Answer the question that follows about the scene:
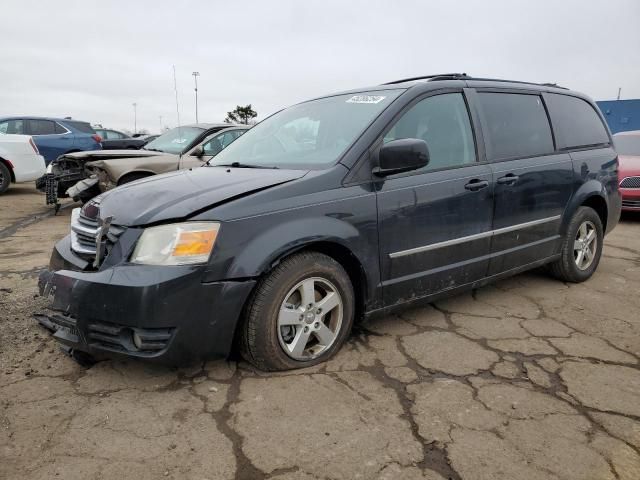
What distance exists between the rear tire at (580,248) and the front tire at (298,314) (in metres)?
2.35

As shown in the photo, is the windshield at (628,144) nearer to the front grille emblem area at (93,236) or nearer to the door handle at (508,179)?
the door handle at (508,179)

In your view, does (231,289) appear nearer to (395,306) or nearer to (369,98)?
(395,306)

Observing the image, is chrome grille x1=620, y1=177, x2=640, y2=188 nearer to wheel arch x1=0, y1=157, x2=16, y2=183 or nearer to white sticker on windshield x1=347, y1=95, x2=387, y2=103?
white sticker on windshield x1=347, y1=95, x2=387, y2=103

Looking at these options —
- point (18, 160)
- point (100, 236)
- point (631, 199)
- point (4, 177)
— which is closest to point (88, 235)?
point (100, 236)

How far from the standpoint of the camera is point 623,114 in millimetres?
20062

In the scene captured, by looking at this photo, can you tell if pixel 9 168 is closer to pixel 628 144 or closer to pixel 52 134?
pixel 52 134

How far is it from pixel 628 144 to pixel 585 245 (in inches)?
232

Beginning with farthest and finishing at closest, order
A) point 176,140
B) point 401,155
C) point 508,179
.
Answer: point 176,140, point 508,179, point 401,155

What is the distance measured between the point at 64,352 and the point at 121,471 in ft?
3.94

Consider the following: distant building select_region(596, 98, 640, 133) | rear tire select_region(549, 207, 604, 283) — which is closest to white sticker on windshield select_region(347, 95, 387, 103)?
rear tire select_region(549, 207, 604, 283)

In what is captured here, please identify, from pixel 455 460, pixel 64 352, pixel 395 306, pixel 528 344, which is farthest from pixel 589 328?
pixel 64 352

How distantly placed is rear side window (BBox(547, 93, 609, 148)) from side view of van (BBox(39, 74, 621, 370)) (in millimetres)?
67

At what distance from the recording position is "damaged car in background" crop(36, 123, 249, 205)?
20.9 ft

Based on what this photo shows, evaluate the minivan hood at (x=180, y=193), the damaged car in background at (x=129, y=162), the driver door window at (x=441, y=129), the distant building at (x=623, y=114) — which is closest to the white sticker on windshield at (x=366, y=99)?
the driver door window at (x=441, y=129)
